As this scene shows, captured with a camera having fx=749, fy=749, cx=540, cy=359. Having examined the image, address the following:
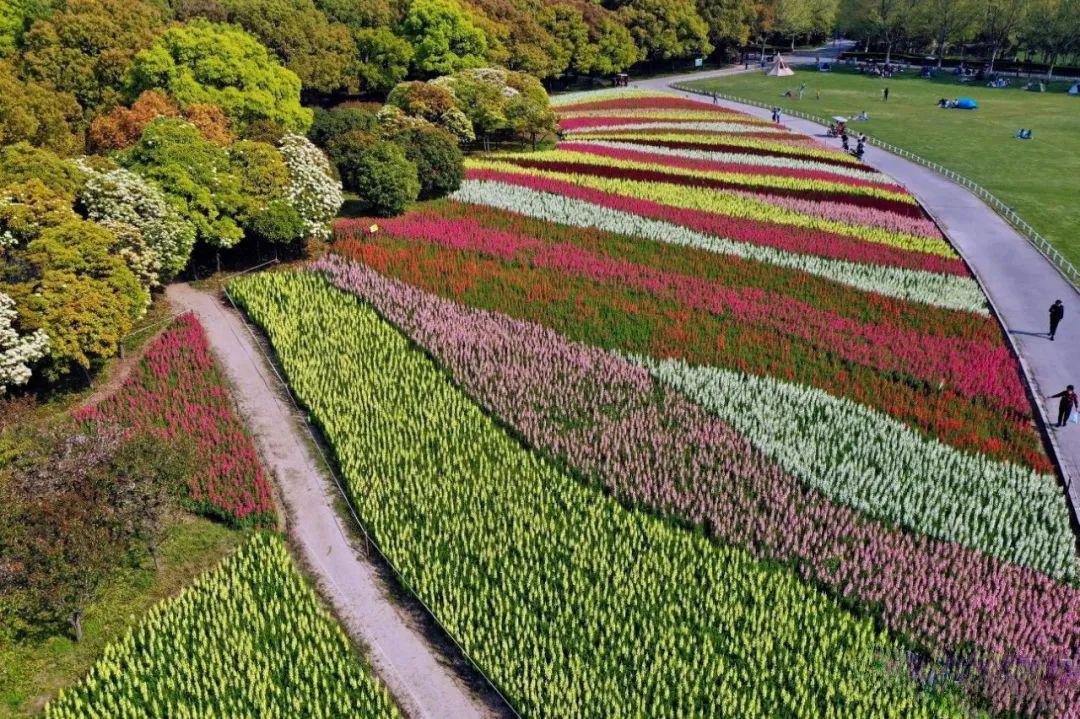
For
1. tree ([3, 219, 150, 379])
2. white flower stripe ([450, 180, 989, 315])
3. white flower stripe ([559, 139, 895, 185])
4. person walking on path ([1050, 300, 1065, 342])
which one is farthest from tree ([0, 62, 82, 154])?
person walking on path ([1050, 300, 1065, 342])

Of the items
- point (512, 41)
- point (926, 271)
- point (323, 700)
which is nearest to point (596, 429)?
point (323, 700)

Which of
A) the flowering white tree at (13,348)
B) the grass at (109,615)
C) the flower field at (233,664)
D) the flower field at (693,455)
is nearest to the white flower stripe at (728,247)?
the flower field at (693,455)

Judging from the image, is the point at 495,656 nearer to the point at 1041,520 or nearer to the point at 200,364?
the point at 1041,520

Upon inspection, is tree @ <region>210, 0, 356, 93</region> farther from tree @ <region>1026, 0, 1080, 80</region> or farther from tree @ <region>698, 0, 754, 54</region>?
tree @ <region>1026, 0, 1080, 80</region>

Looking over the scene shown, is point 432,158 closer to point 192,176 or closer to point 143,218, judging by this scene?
point 192,176

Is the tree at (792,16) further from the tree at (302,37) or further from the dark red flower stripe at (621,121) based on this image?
the tree at (302,37)
